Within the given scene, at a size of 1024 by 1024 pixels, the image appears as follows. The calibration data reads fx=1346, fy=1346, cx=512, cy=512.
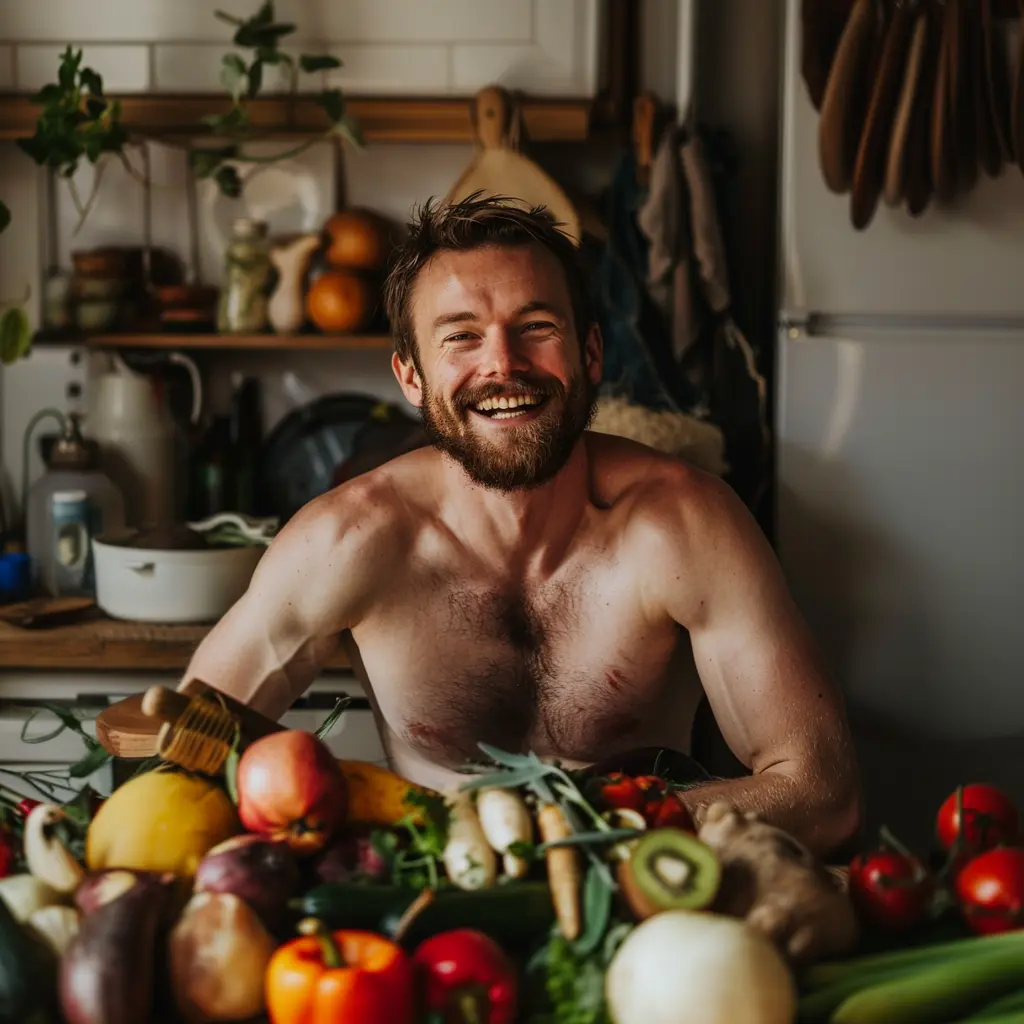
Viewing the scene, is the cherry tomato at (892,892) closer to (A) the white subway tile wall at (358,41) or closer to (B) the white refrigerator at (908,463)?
(B) the white refrigerator at (908,463)

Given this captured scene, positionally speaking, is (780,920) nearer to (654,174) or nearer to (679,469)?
(679,469)

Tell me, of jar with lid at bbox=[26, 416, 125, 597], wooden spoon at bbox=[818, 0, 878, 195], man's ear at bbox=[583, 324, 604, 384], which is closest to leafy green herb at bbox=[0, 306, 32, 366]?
jar with lid at bbox=[26, 416, 125, 597]

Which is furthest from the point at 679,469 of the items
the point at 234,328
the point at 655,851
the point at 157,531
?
the point at 234,328

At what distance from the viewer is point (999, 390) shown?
227 cm

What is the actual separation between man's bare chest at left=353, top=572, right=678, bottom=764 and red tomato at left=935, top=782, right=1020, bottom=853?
1.87ft

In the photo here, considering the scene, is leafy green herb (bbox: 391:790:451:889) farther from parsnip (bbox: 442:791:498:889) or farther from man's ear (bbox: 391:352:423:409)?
man's ear (bbox: 391:352:423:409)

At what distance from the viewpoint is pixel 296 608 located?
1.50 metres

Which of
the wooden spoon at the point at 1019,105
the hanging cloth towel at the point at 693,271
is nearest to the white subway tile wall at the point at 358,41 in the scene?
the hanging cloth towel at the point at 693,271

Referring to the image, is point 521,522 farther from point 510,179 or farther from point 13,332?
point 13,332

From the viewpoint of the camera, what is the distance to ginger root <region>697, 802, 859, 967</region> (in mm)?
767

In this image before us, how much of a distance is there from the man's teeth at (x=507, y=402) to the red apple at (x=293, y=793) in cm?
62

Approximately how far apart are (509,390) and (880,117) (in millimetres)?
1093

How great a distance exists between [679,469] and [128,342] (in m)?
1.37

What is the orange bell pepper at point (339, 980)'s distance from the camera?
704mm
